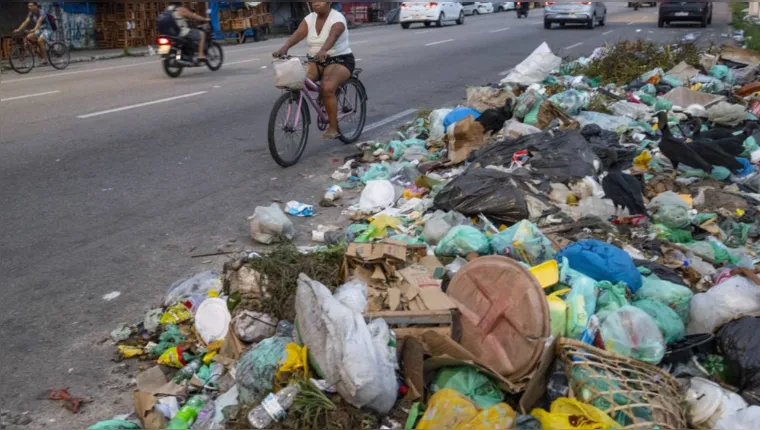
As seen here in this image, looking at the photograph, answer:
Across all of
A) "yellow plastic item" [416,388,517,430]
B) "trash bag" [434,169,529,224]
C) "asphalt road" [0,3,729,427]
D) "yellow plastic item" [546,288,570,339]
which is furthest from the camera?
"trash bag" [434,169,529,224]

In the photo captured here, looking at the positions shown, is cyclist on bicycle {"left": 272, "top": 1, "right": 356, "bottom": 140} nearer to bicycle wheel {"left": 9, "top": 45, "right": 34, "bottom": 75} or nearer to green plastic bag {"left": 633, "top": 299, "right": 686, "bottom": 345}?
green plastic bag {"left": 633, "top": 299, "right": 686, "bottom": 345}

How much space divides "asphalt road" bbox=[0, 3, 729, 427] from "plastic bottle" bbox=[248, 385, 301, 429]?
2.49ft

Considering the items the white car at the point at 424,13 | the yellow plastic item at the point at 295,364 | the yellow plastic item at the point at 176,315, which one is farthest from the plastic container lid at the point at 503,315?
the white car at the point at 424,13

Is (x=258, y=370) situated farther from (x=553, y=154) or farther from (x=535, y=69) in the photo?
(x=535, y=69)

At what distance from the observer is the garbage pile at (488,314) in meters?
3.11

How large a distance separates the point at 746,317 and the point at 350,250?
78.6 inches

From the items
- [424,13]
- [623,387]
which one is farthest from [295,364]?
[424,13]

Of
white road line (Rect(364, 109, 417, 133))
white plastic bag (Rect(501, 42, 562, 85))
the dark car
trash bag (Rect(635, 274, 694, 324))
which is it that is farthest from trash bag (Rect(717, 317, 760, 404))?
the dark car

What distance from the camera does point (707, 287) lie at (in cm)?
440

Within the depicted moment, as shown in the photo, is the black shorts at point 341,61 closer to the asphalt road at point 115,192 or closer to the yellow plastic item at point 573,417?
the asphalt road at point 115,192

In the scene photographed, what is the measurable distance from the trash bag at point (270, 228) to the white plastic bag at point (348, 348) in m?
2.02

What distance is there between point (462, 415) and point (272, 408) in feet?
2.57

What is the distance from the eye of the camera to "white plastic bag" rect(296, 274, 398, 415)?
2986 mm

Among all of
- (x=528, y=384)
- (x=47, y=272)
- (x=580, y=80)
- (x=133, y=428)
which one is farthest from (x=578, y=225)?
(x=580, y=80)
